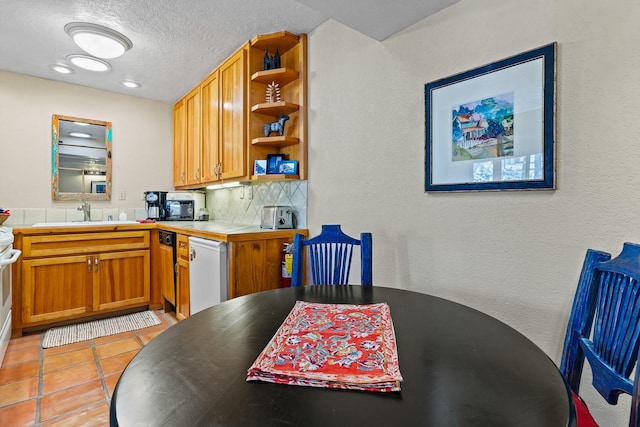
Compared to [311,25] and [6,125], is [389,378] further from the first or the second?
[6,125]

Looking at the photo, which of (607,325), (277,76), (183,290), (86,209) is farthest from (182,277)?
(607,325)

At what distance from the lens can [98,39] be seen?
2.40 meters

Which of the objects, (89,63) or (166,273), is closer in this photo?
(89,63)

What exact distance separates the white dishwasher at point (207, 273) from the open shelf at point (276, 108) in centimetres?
109

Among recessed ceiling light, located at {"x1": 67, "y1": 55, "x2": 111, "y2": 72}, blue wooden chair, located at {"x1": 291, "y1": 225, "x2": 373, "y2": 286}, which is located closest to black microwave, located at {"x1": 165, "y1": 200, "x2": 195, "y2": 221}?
recessed ceiling light, located at {"x1": 67, "y1": 55, "x2": 111, "y2": 72}

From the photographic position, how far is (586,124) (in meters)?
1.20

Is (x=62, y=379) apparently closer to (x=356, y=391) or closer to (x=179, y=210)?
(x=179, y=210)

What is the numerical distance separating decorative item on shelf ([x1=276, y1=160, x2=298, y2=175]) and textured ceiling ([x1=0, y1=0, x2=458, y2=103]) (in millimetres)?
988

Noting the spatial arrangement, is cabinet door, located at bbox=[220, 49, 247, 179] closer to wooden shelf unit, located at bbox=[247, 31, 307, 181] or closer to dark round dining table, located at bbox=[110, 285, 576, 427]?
wooden shelf unit, located at bbox=[247, 31, 307, 181]

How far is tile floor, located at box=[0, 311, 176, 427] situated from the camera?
1.70m

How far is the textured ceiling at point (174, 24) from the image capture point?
1703 millimetres

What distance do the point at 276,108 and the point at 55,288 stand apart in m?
2.50

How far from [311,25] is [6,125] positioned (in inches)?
124

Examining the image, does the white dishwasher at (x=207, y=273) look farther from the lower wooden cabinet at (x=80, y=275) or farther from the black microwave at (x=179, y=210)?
the black microwave at (x=179, y=210)
